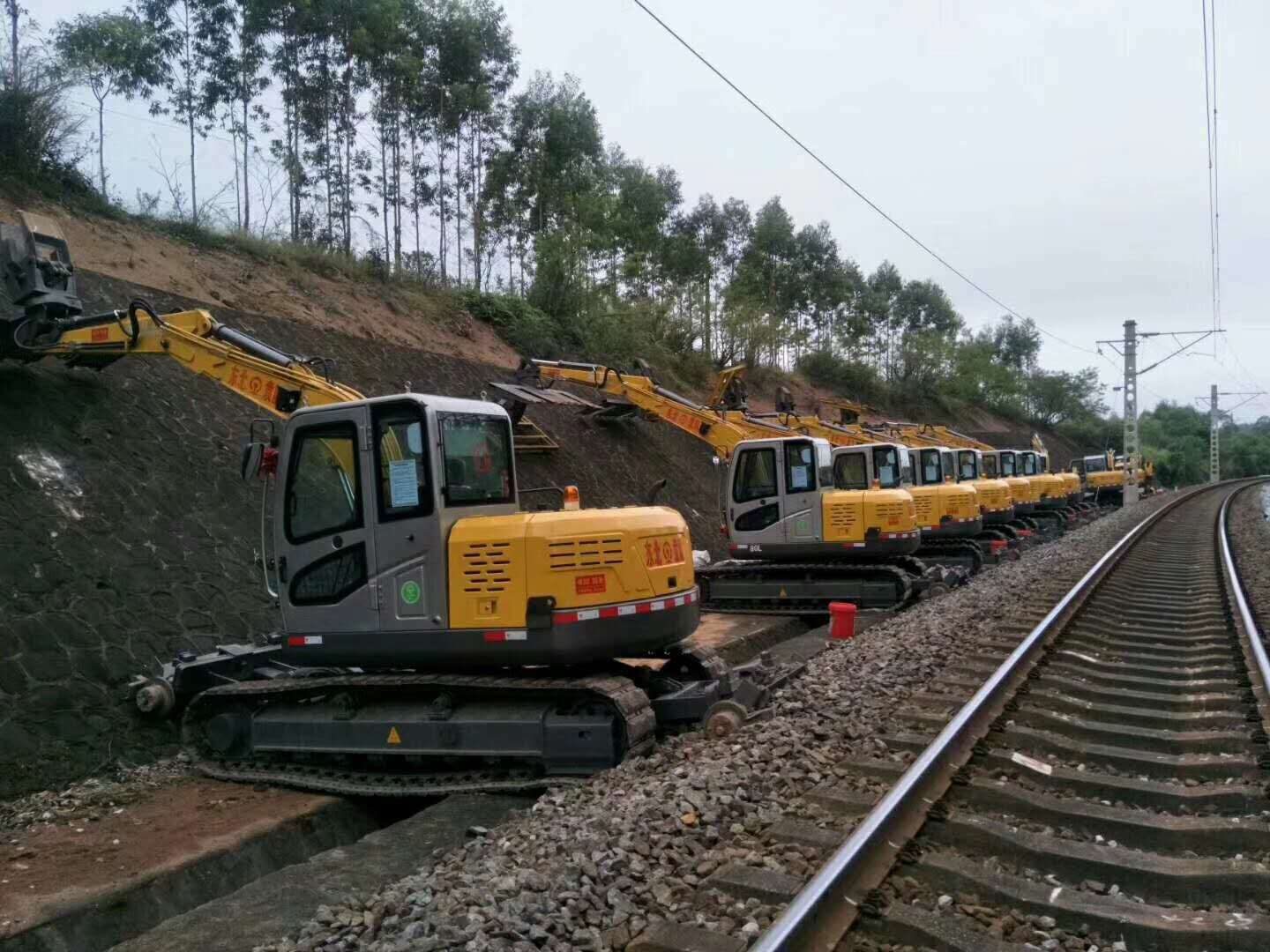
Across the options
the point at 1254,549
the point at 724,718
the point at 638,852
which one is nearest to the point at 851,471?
the point at 1254,549

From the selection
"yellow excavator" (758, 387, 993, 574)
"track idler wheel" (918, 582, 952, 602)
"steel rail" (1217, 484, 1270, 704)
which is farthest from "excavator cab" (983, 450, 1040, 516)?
"track idler wheel" (918, 582, 952, 602)

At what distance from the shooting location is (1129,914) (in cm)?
344

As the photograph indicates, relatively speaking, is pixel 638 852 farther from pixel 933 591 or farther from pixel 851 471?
pixel 851 471

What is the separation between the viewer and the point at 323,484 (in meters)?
7.10

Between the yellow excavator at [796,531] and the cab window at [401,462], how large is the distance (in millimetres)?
7904

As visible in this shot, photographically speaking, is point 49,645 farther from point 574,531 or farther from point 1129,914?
point 1129,914

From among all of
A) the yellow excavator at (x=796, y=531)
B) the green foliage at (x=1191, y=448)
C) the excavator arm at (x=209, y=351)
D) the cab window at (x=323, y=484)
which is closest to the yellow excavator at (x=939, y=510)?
the yellow excavator at (x=796, y=531)

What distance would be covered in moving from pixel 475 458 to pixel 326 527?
1.25 metres

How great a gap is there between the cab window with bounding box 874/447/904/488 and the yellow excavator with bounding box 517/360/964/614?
1171mm

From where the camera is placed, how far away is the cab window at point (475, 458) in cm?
676

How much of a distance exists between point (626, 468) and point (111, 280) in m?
10.6

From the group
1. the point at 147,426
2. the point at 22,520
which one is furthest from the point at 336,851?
the point at 147,426

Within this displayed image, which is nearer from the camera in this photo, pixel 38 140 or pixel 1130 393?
pixel 38 140

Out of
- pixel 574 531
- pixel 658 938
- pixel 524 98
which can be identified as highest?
pixel 524 98
